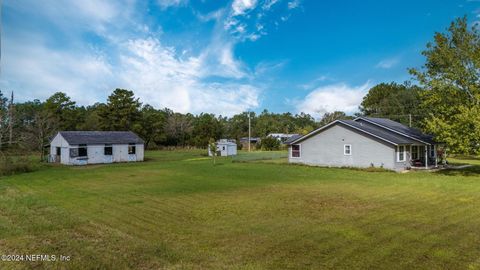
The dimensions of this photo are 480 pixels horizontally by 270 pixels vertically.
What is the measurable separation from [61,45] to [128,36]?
6.14m

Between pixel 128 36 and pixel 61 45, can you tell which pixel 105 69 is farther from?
pixel 61 45

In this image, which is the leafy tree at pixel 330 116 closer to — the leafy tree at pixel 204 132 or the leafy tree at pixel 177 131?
the leafy tree at pixel 204 132

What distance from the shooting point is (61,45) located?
12.6m

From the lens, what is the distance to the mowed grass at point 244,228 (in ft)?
18.4

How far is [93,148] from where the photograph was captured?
3017cm

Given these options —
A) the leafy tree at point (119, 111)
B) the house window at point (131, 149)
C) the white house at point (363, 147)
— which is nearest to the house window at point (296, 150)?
the white house at point (363, 147)

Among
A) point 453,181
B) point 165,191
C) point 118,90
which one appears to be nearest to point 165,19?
point 165,191

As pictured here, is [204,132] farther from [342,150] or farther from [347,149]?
[347,149]

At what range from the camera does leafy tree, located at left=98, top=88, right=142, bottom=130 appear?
168 ft

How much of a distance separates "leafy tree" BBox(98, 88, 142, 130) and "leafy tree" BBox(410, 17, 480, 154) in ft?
146

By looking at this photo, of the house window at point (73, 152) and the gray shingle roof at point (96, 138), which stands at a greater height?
the gray shingle roof at point (96, 138)

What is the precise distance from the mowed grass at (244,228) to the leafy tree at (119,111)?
131ft

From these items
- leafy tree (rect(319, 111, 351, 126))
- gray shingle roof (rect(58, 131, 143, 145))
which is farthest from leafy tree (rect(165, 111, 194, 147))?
leafy tree (rect(319, 111, 351, 126))

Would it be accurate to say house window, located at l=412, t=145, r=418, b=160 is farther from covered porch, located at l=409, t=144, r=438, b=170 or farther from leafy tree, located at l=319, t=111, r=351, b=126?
leafy tree, located at l=319, t=111, r=351, b=126
